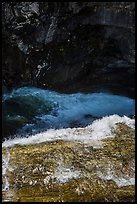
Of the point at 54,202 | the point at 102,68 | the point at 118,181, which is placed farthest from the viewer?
the point at 102,68

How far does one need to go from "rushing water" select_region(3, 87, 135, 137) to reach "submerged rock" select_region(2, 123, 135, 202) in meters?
4.37

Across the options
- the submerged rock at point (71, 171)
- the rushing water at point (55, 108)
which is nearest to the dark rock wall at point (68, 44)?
the rushing water at point (55, 108)

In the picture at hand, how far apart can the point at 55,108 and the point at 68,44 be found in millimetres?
2726

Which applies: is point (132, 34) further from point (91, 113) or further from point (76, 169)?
point (76, 169)

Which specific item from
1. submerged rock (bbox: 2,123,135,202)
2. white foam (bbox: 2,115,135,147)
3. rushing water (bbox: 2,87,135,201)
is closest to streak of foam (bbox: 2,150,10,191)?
submerged rock (bbox: 2,123,135,202)

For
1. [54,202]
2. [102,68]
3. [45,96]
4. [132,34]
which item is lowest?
[54,202]

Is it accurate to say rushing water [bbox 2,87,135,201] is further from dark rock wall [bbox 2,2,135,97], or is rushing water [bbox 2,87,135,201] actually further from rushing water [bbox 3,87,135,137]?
dark rock wall [bbox 2,2,135,97]

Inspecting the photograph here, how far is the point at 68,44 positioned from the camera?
16.8 m

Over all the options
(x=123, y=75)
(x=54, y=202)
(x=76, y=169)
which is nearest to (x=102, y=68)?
(x=123, y=75)

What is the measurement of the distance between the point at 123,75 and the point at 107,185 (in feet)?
25.5

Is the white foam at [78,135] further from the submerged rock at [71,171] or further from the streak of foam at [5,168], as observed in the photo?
the streak of foam at [5,168]

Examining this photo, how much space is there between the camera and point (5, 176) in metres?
11.3

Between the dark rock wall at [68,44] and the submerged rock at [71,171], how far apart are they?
16.8ft

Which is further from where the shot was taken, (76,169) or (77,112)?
(77,112)
